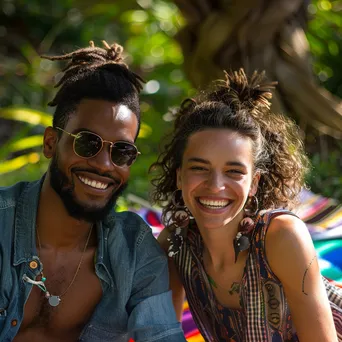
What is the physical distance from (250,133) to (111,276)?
0.85 meters

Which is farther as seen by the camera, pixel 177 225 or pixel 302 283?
pixel 177 225

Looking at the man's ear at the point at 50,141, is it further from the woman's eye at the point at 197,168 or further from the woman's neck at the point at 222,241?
the woman's neck at the point at 222,241

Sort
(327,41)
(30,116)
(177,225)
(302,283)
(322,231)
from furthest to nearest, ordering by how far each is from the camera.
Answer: (327,41)
(30,116)
(322,231)
(177,225)
(302,283)

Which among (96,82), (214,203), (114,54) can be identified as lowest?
(214,203)

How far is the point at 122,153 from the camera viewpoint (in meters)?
2.63

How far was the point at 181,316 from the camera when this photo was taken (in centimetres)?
322

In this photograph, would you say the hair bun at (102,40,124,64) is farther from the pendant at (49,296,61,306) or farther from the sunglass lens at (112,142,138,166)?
the pendant at (49,296,61,306)

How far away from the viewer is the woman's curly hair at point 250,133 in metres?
2.79

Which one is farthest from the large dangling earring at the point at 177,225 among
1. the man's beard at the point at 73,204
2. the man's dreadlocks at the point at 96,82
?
the man's dreadlocks at the point at 96,82

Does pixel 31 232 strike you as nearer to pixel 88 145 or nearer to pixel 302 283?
pixel 88 145

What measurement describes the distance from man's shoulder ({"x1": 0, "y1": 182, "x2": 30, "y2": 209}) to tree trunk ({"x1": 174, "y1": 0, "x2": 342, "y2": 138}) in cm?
249

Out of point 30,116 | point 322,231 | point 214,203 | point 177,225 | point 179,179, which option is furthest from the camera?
point 30,116

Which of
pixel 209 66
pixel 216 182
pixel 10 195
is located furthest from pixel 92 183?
pixel 209 66

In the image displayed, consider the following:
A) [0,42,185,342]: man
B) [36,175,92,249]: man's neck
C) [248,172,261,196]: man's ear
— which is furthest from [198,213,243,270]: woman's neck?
[36,175,92,249]: man's neck
